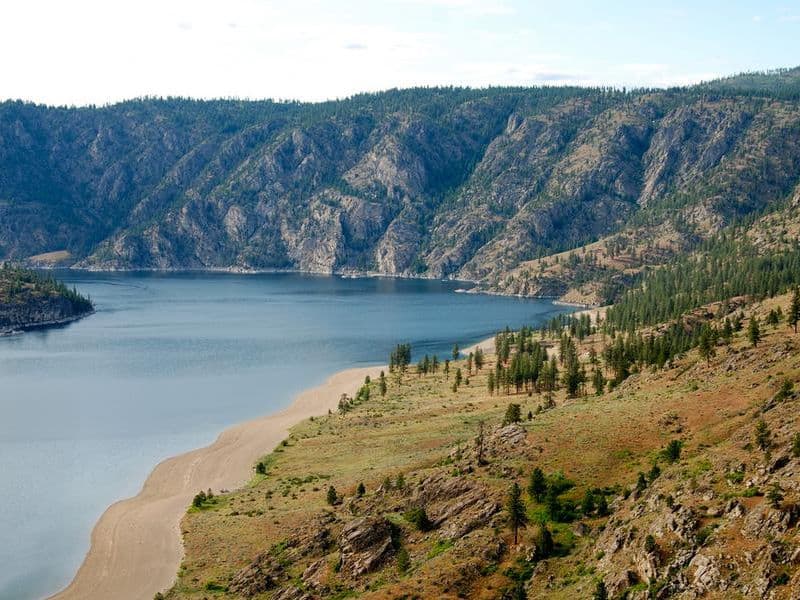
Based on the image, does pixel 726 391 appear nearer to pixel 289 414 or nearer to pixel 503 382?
pixel 503 382

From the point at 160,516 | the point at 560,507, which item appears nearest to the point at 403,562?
the point at 560,507

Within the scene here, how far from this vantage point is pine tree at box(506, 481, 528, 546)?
74.6 meters

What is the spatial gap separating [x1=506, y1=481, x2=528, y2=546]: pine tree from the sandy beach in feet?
113

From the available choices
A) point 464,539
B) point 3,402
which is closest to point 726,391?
point 464,539

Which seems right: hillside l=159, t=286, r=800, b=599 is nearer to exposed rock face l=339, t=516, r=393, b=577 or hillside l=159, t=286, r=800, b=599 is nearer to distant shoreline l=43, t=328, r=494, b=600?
exposed rock face l=339, t=516, r=393, b=577

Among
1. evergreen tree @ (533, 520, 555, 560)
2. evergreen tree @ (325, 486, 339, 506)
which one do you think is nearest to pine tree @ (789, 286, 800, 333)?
evergreen tree @ (325, 486, 339, 506)

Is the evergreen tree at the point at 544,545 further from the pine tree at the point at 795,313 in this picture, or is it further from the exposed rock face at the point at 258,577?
the pine tree at the point at 795,313

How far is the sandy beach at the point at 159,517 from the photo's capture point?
89062mm

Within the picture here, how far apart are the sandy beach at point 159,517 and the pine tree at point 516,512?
3431 cm

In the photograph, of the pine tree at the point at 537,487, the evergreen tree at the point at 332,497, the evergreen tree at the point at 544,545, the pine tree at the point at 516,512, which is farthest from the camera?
the evergreen tree at the point at 332,497

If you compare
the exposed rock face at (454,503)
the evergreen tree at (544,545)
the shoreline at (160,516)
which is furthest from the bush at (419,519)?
the shoreline at (160,516)

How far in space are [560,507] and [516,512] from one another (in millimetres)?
5084

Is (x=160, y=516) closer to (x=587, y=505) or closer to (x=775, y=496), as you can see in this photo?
(x=587, y=505)

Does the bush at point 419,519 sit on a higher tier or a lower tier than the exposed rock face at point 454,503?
lower
